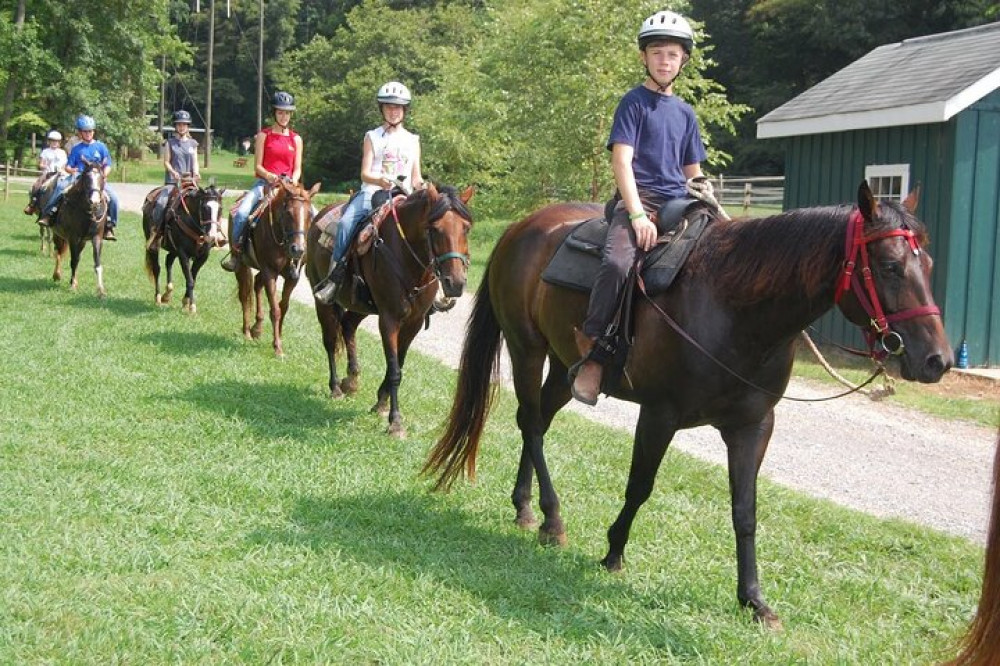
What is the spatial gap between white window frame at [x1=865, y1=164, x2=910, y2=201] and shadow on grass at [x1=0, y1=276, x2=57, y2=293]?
42.9 feet

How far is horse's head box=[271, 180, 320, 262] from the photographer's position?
12.0 metres

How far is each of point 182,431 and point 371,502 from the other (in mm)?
Answer: 2349

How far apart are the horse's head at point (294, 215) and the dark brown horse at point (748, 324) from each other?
244 inches

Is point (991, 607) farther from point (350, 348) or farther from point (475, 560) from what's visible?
point (350, 348)

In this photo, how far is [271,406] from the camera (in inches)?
376

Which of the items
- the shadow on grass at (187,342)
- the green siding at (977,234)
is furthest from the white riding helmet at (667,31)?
the green siding at (977,234)

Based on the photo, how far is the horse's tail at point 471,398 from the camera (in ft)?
23.0

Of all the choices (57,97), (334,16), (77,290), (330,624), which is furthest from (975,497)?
(334,16)

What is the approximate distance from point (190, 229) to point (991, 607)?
14.8 m

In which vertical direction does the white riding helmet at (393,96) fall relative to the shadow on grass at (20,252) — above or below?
above

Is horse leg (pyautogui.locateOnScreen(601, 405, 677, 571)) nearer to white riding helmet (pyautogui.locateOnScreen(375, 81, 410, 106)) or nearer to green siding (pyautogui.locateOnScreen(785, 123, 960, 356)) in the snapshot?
white riding helmet (pyautogui.locateOnScreen(375, 81, 410, 106))

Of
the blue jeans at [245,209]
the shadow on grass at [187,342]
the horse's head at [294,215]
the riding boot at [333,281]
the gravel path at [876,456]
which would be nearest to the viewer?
the gravel path at [876,456]

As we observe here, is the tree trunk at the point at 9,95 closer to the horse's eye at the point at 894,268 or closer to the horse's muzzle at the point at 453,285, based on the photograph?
the horse's muzzle at the point at 453,285

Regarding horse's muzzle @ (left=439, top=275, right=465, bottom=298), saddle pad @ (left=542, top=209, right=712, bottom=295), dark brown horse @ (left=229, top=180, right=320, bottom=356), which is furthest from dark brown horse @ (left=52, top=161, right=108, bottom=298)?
saddle pad @ (left=542, top=209, right=712, bottom=295)
